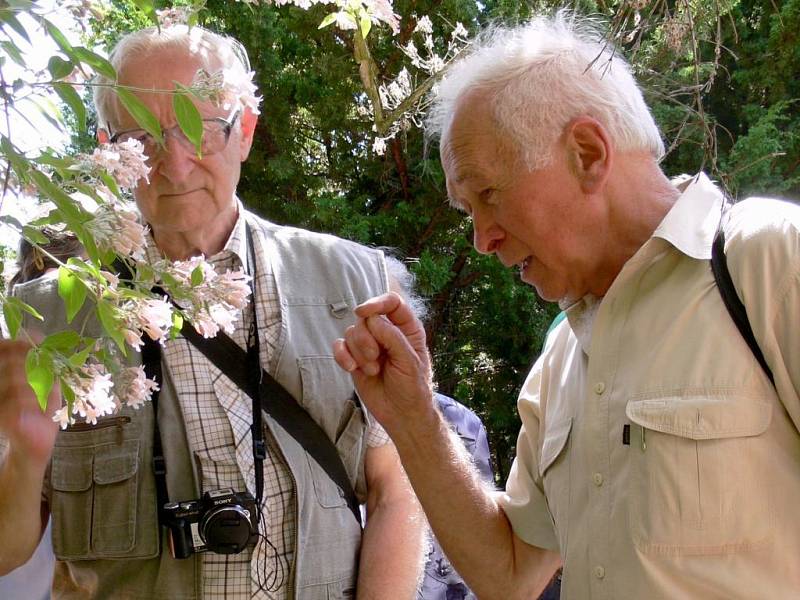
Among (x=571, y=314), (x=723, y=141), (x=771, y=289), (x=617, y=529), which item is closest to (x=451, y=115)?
(x=571, y=314)

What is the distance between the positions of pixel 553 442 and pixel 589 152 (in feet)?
2.09

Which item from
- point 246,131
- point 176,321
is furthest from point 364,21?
point 176,321

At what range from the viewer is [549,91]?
1810mm

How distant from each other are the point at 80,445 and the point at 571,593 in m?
1.12

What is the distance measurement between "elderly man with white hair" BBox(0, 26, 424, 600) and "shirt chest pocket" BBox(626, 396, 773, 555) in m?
0.73

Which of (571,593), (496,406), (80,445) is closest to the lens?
(571,593)

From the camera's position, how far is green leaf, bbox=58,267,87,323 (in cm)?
107

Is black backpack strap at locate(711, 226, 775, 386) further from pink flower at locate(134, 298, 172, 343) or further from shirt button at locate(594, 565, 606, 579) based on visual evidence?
pink flower at locate(134, 298, 172, 343)

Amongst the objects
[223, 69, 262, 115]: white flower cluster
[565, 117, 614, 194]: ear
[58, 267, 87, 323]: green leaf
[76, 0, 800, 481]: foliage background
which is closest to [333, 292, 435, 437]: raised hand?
[565, 117, 614, 194]: ear

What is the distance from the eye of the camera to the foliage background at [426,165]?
20.9 feet

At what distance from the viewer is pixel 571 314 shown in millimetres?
1902

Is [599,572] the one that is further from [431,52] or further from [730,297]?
[431,52]

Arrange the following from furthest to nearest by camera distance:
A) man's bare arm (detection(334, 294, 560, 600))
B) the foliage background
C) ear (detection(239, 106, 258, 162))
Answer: the foliage background, ear (detection(239, 106, 258, 162)), man's bare arm (detection(334, 294, 560, 600))

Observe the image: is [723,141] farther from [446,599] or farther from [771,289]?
[771,289]
